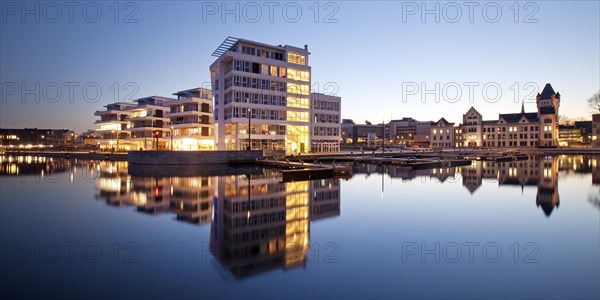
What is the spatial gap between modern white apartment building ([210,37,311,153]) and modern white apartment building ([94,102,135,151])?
49647 millimetres

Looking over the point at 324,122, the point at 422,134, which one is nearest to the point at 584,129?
the point at 422,134

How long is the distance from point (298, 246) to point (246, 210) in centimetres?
670

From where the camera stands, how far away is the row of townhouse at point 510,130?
12875 centimetres

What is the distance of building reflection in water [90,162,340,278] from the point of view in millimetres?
11141

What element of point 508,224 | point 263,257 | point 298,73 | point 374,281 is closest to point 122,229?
point 263,257

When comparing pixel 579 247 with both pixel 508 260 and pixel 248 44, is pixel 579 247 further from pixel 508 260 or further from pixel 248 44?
pixel 248 44

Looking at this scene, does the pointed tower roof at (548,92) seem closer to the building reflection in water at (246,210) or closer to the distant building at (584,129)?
the distant building at (584,129)

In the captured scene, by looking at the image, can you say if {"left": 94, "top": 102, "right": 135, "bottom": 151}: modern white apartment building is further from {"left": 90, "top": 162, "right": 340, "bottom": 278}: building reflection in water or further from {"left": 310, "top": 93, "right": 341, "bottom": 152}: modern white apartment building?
{"left": 90, "top": 162, "right": 340, "bottom": 278}: building reflection in water

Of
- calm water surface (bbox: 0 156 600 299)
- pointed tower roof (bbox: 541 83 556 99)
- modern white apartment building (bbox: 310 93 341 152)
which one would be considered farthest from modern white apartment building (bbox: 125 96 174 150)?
pointed tower roof (bbox: 541 83 556 99)

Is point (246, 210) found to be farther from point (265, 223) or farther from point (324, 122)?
point (324, 122)

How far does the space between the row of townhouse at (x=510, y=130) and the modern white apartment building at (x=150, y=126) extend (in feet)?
338

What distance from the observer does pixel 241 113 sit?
64688 millimetres

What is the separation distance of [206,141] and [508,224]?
244ft

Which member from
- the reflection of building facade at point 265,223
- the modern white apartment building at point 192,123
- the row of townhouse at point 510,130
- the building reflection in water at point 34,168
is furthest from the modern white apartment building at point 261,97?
the row of townhouse at point 510,130
